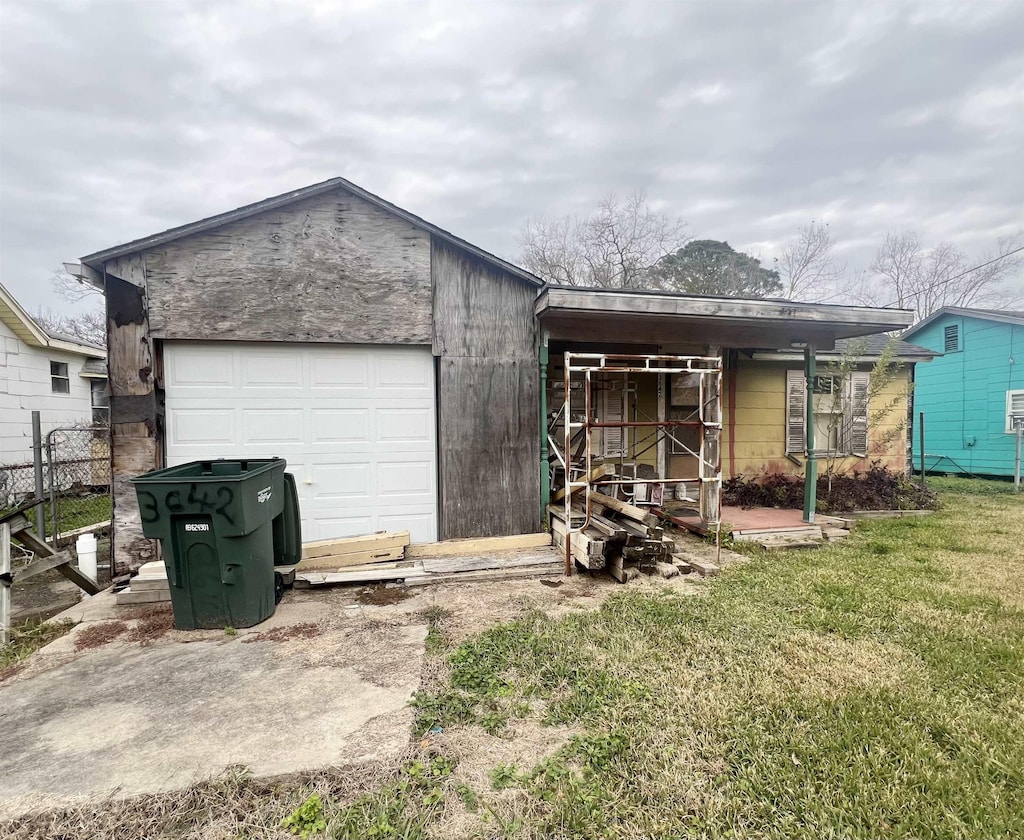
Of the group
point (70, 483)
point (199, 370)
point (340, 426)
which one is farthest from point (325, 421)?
point (70, 483)

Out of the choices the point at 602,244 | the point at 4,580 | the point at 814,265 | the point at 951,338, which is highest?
the point at 602,244

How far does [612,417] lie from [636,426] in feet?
4.61

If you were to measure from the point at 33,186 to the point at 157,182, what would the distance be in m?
5.39

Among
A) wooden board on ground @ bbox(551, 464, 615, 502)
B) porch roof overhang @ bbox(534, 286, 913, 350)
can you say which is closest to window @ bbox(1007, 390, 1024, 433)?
porch roof overhang @ bbox(534, 286, 913, 350)

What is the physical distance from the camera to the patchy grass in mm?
2957

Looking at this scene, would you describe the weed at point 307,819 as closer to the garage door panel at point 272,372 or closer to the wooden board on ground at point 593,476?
the garage door panel at point 272,372

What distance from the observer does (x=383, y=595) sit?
416cm

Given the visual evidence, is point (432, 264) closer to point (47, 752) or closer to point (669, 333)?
point (669, 333)

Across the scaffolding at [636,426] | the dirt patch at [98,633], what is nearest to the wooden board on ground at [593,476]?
the scaffolding at [636,426]

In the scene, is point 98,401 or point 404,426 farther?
point 98,401

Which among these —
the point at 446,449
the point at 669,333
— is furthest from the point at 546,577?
the point at 669,333

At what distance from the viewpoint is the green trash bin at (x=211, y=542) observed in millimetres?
3328

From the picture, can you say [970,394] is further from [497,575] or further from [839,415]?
[497,575]

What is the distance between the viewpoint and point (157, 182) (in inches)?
635
